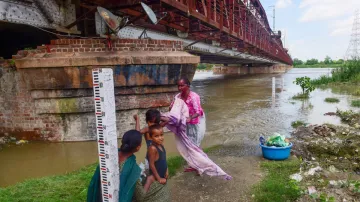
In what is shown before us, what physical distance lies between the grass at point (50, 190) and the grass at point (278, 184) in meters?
2.17

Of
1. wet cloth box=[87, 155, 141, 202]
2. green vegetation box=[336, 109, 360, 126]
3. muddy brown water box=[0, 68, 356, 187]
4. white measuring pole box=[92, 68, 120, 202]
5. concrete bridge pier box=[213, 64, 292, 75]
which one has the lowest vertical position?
muddy brown water box=[0, 68, 356, 187]

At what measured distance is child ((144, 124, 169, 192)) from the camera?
2494 millimetres

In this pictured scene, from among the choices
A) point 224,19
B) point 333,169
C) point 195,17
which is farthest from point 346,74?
point 333,169

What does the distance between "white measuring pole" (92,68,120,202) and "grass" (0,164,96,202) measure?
1531 millimetres

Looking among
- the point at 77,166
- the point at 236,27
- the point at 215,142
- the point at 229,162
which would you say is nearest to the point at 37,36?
the point at 77,166

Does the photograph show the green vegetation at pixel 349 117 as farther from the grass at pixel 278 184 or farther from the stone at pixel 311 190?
the stone at pixel 311 190

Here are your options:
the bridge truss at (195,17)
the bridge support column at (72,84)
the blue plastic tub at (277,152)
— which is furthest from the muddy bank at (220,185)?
the bridge truss at (195,17)

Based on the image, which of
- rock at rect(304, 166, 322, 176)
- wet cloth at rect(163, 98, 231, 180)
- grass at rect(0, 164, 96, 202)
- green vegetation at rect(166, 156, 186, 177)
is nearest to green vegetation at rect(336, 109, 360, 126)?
rock at rect(304, 166, 322, 176)

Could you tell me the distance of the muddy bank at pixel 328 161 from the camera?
3.36 meters

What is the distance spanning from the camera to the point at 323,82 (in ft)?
69.2

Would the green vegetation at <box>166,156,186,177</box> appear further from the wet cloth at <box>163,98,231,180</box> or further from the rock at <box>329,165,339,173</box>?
the rock at <box>329,165,339,173</box>

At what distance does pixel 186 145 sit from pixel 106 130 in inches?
79.3

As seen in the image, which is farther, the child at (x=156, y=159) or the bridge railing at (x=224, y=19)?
the bridge railing at (x=224, y=19)

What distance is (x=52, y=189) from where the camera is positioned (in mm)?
3693
